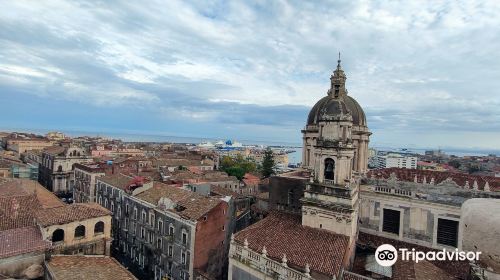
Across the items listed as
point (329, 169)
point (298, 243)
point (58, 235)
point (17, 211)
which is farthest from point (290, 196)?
point (17, 211)

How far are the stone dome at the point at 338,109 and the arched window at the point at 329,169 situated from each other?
4.20 meters

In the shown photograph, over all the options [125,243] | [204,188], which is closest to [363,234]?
[204,188]

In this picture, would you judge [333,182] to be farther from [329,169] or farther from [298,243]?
[298,243]

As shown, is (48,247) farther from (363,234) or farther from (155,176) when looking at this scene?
(155,176)

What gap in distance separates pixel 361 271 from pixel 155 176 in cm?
3933

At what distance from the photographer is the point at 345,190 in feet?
79.8

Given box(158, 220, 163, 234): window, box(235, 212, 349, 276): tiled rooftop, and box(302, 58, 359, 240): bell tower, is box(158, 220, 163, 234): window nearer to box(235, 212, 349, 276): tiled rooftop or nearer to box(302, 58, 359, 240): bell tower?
box(235, 212, 349, 276): tiled rooftop

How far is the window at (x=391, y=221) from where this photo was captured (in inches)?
1102

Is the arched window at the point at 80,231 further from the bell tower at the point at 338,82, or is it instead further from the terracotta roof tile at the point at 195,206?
the bell tower at the point at 338,82

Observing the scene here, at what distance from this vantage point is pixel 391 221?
28.3m

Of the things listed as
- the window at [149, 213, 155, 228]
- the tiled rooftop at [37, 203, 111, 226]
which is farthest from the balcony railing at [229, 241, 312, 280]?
the window at [149, 213, 155, 228]

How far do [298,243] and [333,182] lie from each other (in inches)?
239

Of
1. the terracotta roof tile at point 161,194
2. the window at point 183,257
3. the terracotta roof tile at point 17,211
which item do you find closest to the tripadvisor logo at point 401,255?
the window at point 183,257

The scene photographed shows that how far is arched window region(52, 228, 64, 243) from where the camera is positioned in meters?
24.7
